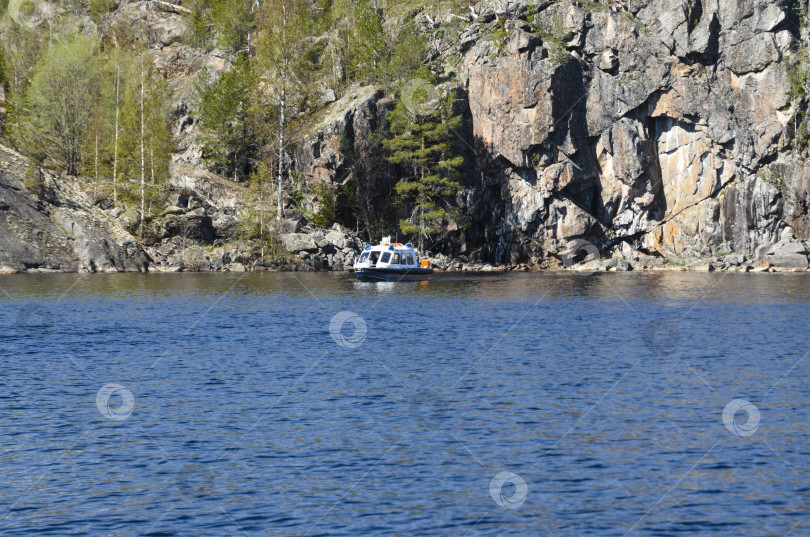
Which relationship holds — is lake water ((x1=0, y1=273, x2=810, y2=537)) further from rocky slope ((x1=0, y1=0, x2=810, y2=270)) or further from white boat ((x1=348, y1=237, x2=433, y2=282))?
rocky slope ((x1=0, y1=0, x2=810, y2=270))

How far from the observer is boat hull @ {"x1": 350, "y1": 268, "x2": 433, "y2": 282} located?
78062 millimetres

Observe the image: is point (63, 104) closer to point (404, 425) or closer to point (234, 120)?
point (234, 120)

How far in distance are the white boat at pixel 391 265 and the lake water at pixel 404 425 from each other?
30.7 meters

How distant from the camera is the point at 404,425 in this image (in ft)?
72.0

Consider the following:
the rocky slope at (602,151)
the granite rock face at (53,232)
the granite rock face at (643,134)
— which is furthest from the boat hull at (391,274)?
the granite rock face at (53,232)

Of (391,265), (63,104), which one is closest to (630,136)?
(391,265)

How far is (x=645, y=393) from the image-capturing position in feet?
85.6

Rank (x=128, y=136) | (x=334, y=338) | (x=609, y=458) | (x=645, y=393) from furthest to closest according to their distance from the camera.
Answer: (x=128, y=136)
(x=334, y=338)
(x=645, y=393)
(x=609, y=458)

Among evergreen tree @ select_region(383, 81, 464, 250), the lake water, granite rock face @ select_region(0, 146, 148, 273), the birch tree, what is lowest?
the lake water

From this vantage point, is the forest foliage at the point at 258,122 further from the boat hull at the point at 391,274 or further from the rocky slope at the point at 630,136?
the boat hull at the point at 391,274

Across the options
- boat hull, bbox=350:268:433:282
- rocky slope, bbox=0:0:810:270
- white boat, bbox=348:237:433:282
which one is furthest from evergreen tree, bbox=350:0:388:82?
boat hull, bbox=350:268:433:282

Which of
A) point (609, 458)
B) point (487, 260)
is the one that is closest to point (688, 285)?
point (487, 260)

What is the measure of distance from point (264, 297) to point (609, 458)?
45518 mm

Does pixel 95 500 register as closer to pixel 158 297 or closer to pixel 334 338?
pixel 334 338
